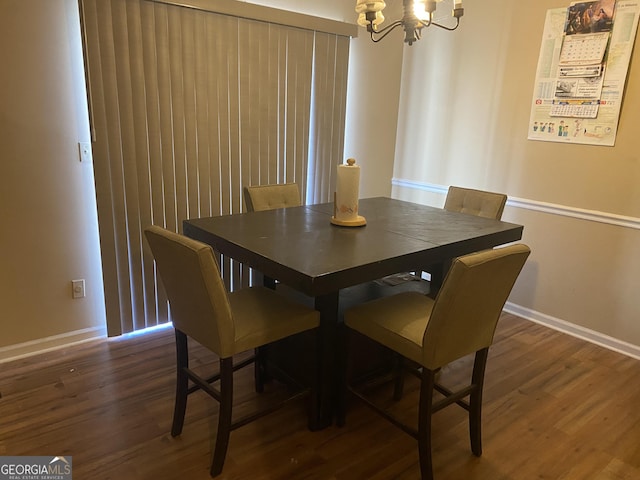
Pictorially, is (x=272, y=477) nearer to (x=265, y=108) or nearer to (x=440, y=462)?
(x=440, y=462)

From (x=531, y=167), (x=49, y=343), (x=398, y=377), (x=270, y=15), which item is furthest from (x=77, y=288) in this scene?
(x=531, y=167)

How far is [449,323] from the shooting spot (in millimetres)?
1690

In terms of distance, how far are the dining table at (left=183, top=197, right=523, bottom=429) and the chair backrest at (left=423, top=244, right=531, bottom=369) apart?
30 cm

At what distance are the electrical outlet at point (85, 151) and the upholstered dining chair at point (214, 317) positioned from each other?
45.1 inches

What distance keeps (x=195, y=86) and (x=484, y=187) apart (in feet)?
7.34

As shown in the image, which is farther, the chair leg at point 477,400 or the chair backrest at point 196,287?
the chair leg at point 477,400

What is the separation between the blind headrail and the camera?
2.74 m

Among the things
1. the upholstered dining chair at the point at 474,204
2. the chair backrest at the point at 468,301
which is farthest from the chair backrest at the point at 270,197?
the chair backrest at the point at 468,301

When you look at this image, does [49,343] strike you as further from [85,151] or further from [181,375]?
[181,375]

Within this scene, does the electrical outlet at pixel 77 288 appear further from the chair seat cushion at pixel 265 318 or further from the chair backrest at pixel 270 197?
the chair seat cushion at pixel 265 318

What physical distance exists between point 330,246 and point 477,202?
4.62 ft

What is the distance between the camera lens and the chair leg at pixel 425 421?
177 centimetres

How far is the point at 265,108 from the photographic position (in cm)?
319

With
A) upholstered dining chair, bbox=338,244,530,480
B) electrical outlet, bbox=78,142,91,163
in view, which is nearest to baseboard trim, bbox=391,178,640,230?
upholstered dining chair, bbox=338,244,530,480
